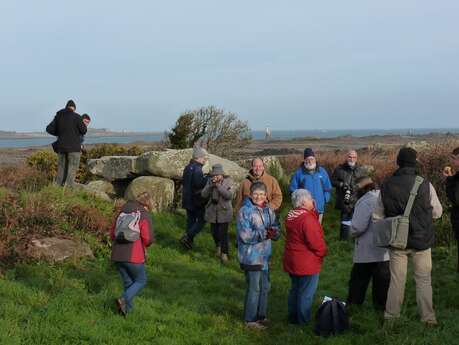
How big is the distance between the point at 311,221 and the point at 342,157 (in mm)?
10655

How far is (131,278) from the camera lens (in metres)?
6.66

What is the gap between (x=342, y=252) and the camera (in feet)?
35.3

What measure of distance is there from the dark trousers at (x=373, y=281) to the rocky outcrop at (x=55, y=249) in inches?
190

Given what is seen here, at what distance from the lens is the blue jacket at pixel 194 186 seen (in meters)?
10.5

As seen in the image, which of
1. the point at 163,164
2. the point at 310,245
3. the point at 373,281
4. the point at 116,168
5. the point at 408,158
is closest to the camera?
the point at 408,158

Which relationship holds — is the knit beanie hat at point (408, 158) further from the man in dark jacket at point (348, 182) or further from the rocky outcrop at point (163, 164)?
the rocky outcrop at point (163, 164)

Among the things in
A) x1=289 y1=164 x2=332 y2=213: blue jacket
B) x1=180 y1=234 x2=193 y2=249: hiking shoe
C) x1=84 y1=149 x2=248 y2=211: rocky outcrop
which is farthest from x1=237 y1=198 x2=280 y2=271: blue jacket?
x1=84 y1=149 x2=248 y2=211: rocky outcrop

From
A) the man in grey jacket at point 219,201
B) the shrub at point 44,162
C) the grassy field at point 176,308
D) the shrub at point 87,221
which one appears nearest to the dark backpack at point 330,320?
the grassy field at point 176,308

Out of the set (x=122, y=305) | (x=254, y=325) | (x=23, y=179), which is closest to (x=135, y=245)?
(x=122, y=305)

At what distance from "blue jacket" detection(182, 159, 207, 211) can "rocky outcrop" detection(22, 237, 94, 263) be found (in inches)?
90.1

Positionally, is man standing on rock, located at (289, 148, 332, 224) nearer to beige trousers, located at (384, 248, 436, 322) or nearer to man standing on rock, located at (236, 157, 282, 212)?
man standing on rock, located at (236, 157, 282, 212)

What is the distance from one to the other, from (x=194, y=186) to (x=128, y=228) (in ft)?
14.0

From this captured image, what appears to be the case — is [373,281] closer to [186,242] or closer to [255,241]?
[255,241]

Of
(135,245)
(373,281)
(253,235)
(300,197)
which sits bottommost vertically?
(373,281)
